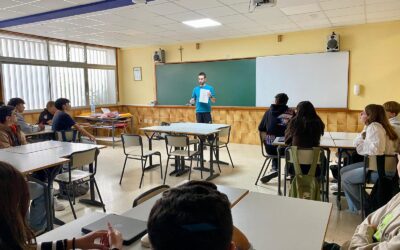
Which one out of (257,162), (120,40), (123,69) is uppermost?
(120,40)

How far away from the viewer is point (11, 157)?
3.23m

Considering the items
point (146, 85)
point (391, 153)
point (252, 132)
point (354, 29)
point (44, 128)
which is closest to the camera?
point (391, 153)

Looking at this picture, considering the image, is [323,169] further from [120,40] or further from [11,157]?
[120,40]

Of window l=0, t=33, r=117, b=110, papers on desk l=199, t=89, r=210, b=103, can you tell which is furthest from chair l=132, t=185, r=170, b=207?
window l=0, t=33, r=117, b=110

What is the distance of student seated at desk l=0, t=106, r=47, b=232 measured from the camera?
2.88 meters

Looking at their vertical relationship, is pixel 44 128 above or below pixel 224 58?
below

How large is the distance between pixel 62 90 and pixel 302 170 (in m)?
6.45

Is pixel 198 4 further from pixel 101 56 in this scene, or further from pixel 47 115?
pixel 101 56

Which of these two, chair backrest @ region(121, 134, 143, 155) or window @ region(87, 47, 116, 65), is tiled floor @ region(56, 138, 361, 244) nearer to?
chair backrest @ region(121, 134, 143, 155)

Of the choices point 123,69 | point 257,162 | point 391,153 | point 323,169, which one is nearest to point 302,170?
point 323,169

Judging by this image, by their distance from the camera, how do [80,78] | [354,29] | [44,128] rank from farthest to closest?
[80,78] < [354,29] < [44,128]

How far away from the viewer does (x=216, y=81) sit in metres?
7.98

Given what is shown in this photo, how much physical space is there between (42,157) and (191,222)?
9.55 feet

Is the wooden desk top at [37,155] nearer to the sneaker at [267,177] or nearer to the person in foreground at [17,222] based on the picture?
the person in foreground at [17,222]
